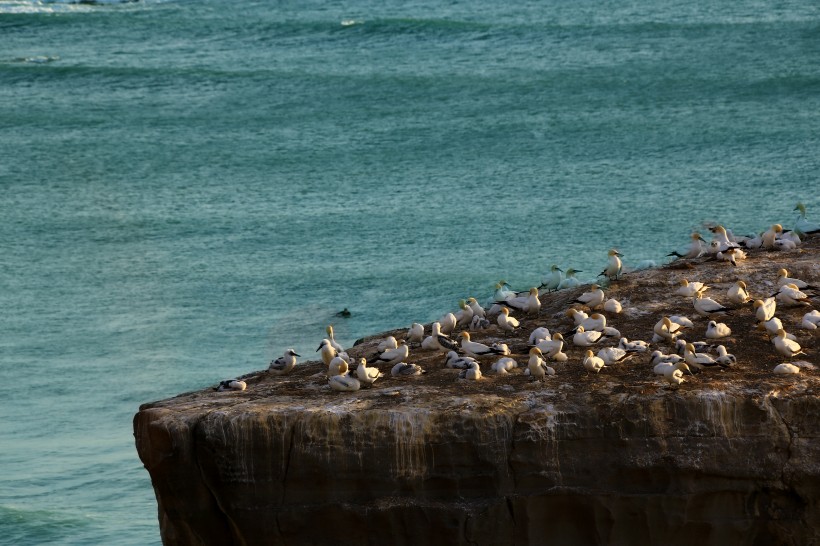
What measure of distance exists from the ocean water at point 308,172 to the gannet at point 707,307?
9679 mm

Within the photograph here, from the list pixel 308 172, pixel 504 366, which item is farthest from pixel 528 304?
pixel 308 172

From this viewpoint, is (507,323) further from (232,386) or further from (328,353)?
(232,386)

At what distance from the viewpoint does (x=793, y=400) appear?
16.7 metres

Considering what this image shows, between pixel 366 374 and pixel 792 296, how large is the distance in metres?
5.30

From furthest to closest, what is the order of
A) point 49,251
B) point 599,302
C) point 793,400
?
point 49,251, point 599,302, point 793,400

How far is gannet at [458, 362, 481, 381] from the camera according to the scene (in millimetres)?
17891

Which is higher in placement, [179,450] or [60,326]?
[179,450]

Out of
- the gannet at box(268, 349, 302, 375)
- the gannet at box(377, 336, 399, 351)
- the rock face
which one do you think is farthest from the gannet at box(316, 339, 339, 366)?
the rock face

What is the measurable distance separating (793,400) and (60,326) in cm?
2218

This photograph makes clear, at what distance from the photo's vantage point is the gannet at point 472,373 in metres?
17.9

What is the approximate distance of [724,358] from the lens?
17.6m

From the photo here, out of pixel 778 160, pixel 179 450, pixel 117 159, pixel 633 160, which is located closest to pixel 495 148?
pixel 633 160

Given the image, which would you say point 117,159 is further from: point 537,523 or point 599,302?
point 537,523

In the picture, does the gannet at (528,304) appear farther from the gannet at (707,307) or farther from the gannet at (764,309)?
the gannet at (764,309)
